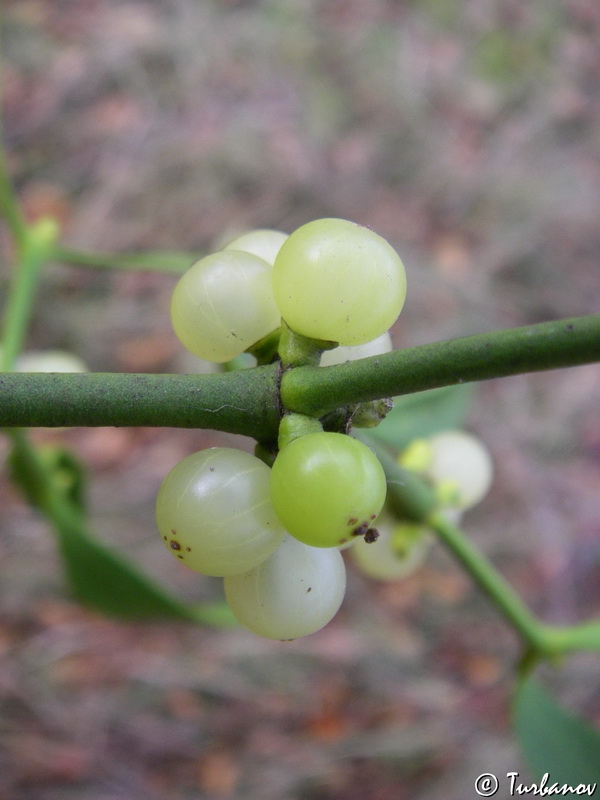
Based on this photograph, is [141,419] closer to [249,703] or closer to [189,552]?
[189,552]

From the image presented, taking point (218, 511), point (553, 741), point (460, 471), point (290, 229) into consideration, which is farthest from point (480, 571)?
point (290, 229)

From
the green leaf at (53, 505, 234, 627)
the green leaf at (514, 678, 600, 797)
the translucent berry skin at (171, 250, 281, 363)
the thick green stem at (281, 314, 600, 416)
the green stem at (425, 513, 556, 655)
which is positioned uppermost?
the green leaf at (53, 505, 234, 627)

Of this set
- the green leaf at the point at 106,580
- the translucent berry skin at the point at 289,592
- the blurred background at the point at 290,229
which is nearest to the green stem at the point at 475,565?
the translucent berry skin at the point at 289,592

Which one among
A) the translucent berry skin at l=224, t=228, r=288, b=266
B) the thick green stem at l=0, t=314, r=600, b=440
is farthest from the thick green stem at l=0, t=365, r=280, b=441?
the translucent berry skin at l=224, t=228, r=288, b=266

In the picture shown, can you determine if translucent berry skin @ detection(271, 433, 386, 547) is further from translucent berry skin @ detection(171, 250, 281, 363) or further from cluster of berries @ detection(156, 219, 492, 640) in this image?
translucent berry skin @ detection(171, 250, 281, 363)

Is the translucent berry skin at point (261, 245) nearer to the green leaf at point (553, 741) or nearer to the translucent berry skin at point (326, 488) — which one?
the translucent berry skin at point (326, 488)

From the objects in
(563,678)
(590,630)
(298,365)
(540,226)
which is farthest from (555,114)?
(298,365)
